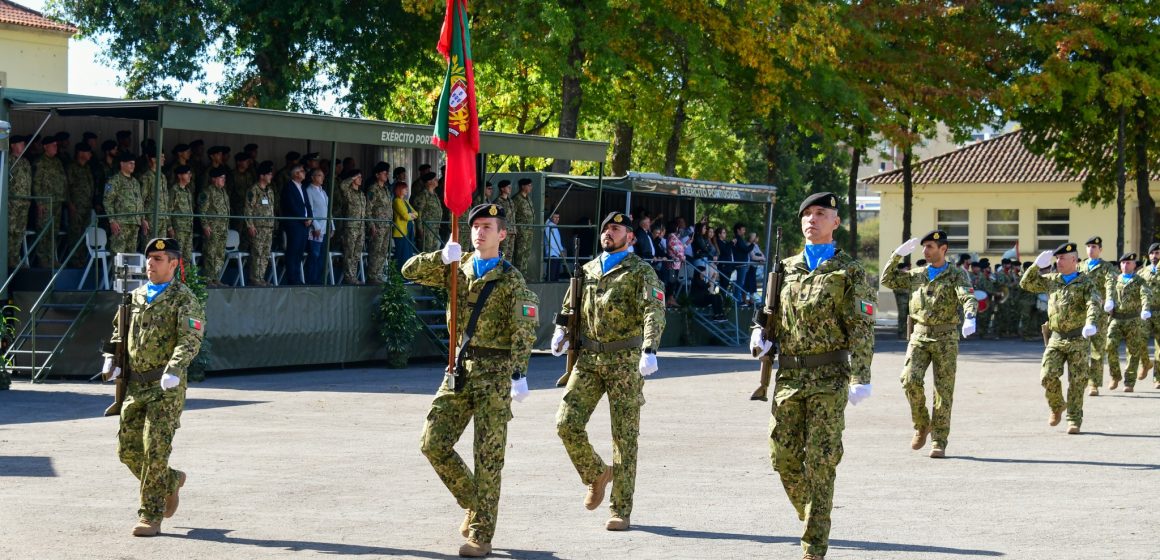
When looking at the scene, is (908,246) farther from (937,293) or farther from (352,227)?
(352,227)

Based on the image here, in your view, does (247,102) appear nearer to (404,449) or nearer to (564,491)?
(404,449)

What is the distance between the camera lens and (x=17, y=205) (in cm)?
2028

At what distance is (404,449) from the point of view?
13.3 metres

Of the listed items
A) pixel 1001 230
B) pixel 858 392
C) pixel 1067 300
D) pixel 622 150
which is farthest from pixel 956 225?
pixel 858 392

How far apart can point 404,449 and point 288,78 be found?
21064mm

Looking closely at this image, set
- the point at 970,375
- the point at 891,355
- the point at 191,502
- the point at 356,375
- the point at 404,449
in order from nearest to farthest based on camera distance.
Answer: the point at 191,502, the point at 404,449, the point at 356,375, the point at 970,375, the point at 891,355

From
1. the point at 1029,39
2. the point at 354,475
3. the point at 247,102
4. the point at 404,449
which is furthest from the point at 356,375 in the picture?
the point at 1029,39

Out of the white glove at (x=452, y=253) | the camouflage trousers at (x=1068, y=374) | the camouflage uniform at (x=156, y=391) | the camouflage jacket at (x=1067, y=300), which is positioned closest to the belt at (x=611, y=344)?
the white glove at (x=452, y=253)

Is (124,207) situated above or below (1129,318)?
above

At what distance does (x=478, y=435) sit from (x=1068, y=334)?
9.25 m

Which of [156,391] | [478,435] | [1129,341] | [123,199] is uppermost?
[123,199]

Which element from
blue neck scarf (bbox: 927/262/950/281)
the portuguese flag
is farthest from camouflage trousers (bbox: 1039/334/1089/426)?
the portuguese flag

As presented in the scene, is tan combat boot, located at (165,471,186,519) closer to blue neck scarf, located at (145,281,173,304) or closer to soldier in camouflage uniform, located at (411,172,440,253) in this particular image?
blue neck scarf, located at (145,281,173,304)

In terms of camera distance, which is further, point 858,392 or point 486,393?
point 486,393
